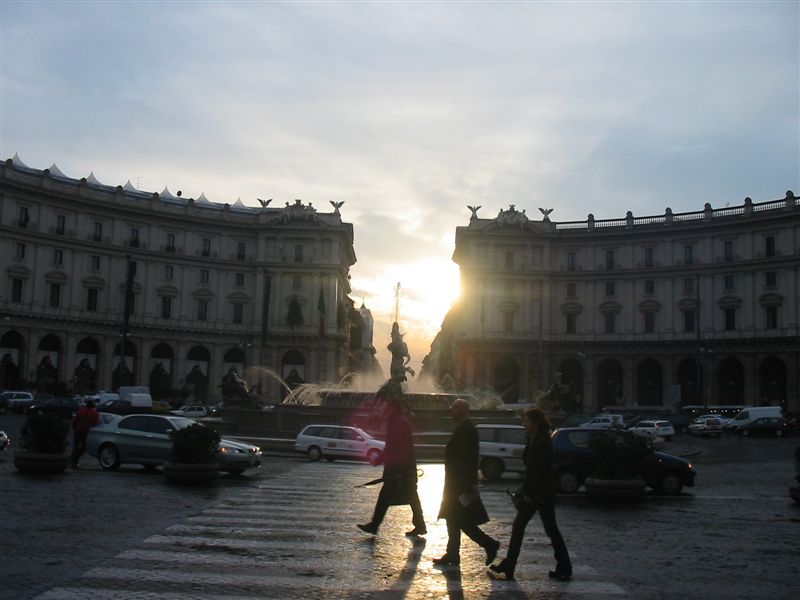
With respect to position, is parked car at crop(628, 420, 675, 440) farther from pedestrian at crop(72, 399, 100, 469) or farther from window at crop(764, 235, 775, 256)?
pedestrian at crop(72, 399, 100, 469)

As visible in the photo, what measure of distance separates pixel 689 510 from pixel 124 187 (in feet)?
269

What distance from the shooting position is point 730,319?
260 feet

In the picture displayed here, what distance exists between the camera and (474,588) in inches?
367

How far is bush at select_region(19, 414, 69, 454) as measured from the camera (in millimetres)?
20188

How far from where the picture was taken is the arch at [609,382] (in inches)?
3324

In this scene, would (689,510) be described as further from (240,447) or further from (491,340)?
(491,340)

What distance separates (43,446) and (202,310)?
67.9 meters

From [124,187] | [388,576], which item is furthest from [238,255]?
[388,576]

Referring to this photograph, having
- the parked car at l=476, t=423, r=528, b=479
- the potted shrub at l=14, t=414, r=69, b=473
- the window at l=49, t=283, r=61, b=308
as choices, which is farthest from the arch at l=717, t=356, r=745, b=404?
the potted shrub at l=14, t=414, r=69, b=473

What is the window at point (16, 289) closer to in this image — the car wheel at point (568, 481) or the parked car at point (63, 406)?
the parked car at point (63, 406)

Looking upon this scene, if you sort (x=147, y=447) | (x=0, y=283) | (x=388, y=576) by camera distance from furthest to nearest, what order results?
(x=0, y=283) → (x=147, y=447) → (x=388, y=576)

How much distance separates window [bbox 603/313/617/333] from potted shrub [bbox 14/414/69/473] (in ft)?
234

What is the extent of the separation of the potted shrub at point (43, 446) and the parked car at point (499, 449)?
11.1m

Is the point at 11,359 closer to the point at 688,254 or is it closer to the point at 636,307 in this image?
the point at 636,307
